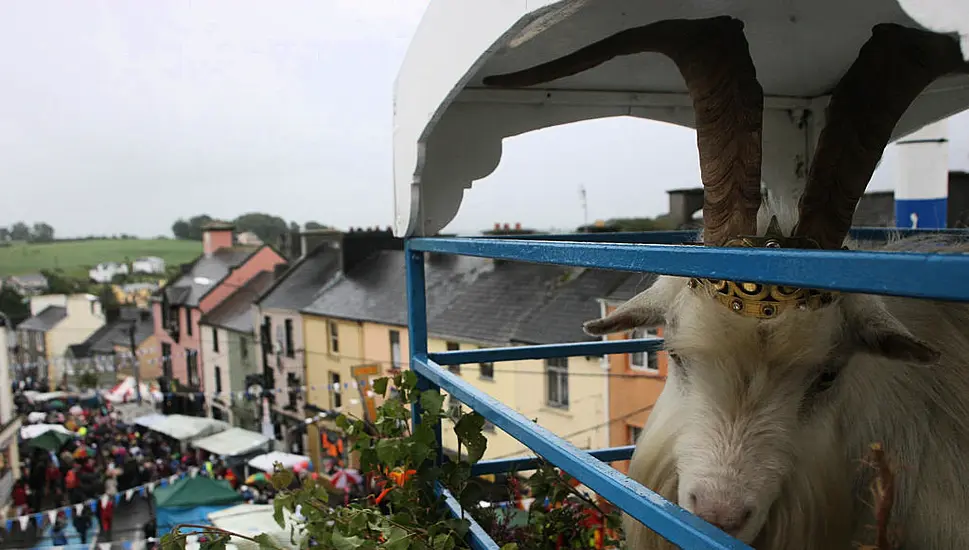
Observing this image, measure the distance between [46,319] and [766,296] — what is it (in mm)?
54047

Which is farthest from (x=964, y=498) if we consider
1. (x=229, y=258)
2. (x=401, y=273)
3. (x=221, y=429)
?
(x=229, y=258)

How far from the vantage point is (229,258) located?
3262cm

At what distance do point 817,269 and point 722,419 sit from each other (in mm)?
784

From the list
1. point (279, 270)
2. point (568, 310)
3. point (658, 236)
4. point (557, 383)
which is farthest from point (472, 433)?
point (279, 270)

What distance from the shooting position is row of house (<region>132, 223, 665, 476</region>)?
13.9 m

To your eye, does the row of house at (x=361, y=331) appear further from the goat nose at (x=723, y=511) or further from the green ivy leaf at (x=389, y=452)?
the goat nose at (x=723, y=511)

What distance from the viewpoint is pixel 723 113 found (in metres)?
1.76

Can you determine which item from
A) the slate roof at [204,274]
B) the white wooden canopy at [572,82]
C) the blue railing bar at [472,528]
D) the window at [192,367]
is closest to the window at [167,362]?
the window at [192,367]

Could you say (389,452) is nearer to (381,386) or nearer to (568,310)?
(381,386)

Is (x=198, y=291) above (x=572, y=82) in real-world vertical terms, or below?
below

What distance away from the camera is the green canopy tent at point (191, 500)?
13680 millimetres

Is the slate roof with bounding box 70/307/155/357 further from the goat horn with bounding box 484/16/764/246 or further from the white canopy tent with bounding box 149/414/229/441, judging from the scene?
the goat horn with bounding box 484/16/764/246

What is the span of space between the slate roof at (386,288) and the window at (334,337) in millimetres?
400

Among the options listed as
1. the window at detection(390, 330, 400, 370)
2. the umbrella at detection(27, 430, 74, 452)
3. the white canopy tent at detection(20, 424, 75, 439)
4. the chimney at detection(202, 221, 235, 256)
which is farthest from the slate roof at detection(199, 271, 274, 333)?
the window at detection(390, 330, 400, 370)
